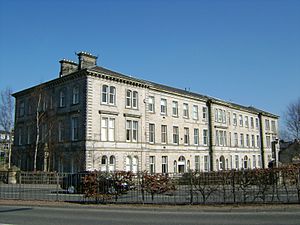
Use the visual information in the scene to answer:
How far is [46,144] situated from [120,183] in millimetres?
24766

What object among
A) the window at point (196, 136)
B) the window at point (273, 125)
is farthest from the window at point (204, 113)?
the window at point (273, 125)

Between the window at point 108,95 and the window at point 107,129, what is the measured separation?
206 cm

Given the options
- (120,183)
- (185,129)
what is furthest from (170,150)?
(120,183)

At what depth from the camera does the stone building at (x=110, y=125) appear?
37500 mm

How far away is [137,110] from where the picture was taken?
42469 mm

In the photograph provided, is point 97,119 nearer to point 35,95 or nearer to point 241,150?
point 35,95

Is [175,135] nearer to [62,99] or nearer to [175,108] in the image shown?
Result: [175,108]

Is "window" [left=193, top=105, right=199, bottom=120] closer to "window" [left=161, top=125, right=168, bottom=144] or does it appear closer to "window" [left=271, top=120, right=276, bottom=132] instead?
"window" [left=161, top=125, right=168, bottom=144]

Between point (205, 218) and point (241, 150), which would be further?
point (241, 150)

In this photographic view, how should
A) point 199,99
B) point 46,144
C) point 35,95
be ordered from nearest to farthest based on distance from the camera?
point 46,144 < point 35,95 < point 199,99

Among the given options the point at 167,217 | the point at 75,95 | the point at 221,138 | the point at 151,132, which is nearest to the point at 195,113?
the point at 221,138

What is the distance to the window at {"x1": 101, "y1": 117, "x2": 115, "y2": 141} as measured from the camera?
38.0 m

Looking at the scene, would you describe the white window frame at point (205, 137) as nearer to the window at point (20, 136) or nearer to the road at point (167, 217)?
the window at point (20, 136)

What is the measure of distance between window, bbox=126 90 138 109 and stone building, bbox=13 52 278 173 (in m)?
0.13
